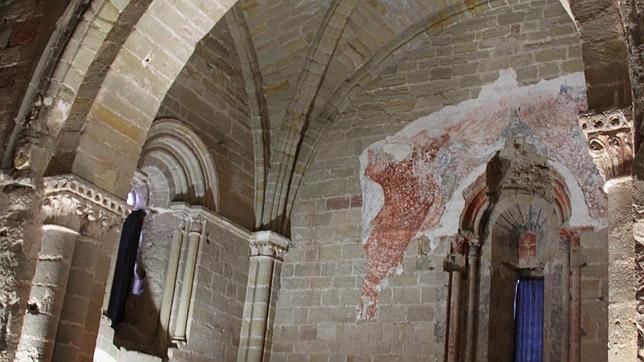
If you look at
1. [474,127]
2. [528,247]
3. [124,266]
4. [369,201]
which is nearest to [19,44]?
[124,266]

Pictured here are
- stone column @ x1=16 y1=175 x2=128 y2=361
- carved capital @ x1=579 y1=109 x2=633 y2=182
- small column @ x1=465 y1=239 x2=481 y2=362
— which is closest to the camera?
carved capital @ x1=579 y1=109 x2=633 y2=182

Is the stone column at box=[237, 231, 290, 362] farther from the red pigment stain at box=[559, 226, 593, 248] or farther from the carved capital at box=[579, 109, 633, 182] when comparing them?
the carved capital at box=[579, 109, 633, 182]

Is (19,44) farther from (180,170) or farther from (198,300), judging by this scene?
(198,300)

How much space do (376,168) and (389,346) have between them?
179 cm

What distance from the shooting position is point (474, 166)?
27.5 ft

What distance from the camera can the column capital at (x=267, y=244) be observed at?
9.02m

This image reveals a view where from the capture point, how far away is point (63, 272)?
17.6ft

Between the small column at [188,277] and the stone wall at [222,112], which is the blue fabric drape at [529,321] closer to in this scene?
the stone wall at [222,112]

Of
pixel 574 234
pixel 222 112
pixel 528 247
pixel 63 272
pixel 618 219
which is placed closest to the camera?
pixel 618 219

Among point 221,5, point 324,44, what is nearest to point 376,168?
point 324,44

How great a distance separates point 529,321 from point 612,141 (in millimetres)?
4547

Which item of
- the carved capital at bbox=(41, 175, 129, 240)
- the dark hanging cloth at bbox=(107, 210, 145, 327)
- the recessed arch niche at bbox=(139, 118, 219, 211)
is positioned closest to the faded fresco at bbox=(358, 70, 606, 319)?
the recessed arch niche at bbox=(139, 118, 219, 211)

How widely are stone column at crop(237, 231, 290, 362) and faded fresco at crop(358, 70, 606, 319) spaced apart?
962mm

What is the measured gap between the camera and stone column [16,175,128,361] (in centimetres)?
519
